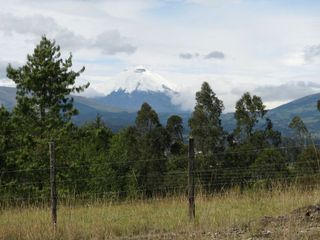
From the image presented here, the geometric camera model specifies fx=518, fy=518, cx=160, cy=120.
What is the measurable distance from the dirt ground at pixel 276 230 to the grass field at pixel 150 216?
250 mm

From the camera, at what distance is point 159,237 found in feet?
29.0

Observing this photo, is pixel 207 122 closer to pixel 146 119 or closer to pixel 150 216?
pixel 146 119

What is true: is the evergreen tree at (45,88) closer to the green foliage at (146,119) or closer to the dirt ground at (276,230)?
the dirt ground at (276,230)

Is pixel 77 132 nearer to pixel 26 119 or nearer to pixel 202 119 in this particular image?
pixel 26 119

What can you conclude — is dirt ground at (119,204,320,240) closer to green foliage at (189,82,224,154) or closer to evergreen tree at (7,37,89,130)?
evergreen tree at (7,37,89,130)

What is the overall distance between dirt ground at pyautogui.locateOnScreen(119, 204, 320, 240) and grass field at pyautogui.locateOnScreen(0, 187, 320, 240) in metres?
0.25

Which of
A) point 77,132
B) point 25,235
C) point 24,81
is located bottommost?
point 25,235

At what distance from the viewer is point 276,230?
28.1 ft

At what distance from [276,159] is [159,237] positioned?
40.1 m

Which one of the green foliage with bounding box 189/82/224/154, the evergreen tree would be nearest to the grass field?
the evergreen tree

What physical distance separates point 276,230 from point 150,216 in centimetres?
396

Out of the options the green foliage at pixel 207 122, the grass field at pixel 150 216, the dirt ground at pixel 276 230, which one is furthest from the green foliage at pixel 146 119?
the dirt ground at pixel 276 230

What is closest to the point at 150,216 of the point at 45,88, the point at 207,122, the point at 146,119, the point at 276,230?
the point at 276,230

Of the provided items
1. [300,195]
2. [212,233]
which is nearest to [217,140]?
[300,195]
